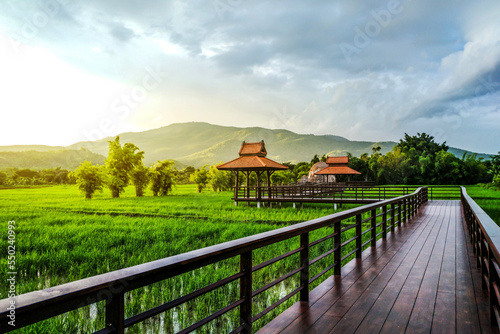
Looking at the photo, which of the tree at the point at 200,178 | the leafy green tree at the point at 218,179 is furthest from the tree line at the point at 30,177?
the leafy green tree at the point at 218,179

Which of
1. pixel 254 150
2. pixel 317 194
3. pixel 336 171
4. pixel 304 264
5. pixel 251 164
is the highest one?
pixel 254 150

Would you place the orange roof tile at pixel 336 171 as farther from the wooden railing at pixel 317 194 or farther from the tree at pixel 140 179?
the tree at pixel 140 179

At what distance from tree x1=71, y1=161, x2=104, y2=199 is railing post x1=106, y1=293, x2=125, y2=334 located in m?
32.7

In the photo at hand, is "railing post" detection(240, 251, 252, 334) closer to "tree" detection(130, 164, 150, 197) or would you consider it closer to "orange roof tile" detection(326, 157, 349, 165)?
"orange roof tile" detection(326, 157, 349, 165)

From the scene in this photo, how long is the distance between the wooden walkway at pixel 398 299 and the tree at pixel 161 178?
1223 inches

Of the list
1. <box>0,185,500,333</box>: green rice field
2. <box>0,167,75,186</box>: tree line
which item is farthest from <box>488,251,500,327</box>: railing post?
<box>0,167,75,186</box>: tree line

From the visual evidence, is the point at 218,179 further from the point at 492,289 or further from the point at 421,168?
the point at 492,289

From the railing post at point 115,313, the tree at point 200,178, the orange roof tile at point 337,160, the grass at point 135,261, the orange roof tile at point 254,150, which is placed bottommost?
the grass at point 135,261

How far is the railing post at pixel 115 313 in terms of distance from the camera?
1.22 metres

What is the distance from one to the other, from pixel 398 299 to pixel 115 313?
275cm

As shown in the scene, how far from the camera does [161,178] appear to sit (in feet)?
112

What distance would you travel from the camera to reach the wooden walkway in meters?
2.47

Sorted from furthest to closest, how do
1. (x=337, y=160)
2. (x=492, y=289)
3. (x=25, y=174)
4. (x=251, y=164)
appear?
(x=25, y=174) < (x=337, y=160) < (x=251, y=164) < (x=492, y=289)

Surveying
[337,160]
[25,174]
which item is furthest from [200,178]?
[25,174]
